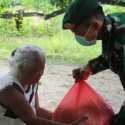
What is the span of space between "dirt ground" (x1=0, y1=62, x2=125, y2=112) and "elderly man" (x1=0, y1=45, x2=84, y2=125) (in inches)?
125

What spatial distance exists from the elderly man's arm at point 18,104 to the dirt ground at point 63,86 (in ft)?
10.5

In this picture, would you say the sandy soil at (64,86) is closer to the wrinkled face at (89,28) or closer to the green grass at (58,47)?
the green grass at (58,47)

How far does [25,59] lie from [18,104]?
262mm

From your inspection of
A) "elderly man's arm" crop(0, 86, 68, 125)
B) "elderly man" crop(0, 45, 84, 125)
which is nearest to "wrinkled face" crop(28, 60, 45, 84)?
"elderly man" crop(0, 45, 84, 125)

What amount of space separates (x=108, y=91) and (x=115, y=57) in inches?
172

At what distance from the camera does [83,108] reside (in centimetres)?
316

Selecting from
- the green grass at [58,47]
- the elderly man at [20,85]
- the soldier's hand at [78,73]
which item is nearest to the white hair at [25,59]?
the elderly man at [20,85]

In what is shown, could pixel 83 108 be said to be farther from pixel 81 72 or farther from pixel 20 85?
pixel 20 85

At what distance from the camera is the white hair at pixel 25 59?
8.67 feet

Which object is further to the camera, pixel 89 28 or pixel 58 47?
pixel 58 47

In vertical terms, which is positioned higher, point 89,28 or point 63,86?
point 89,28

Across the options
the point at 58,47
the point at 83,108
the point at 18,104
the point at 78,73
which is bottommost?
the point at 58,47

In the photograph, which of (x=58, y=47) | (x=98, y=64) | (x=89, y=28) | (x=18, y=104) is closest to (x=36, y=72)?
(x=18, y=104)

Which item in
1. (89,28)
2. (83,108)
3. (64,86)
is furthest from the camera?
(64,86)
